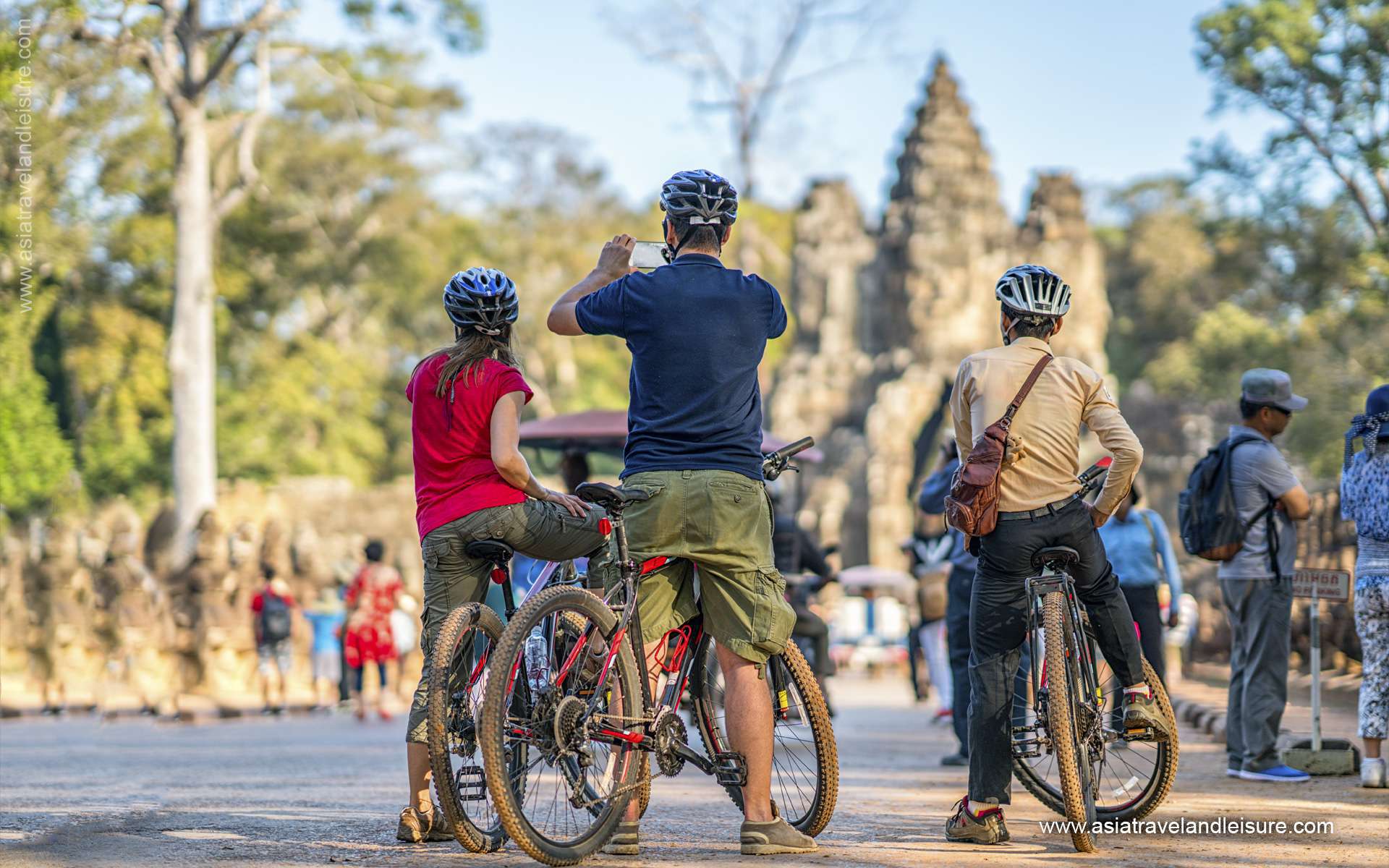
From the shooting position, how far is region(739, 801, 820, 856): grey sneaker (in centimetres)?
586

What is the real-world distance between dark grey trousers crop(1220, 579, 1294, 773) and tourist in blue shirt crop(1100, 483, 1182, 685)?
0.97m

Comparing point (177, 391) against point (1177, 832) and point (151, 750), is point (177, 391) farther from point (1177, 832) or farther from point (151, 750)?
point (1177, 832)

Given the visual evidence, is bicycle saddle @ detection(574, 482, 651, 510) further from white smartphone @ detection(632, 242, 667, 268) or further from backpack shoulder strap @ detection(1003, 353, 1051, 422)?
backpack shoulder strap @ detection(1003, 353, 1051, 422)

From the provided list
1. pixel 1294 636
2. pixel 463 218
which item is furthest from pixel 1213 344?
pixel 1294 636

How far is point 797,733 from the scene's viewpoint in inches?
244

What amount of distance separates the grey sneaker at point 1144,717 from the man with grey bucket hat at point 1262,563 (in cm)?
276

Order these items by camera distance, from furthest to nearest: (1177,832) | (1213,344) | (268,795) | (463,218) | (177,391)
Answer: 1. (463,218)
2. (1213,344)
3. (177,391)
4. (268,795)
5. (1177,832)

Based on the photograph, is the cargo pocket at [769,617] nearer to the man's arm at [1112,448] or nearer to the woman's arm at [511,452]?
the woman's arm at [511,452]

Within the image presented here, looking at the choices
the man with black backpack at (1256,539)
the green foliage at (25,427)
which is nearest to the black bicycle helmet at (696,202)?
the man with black backpack at (1256,539)

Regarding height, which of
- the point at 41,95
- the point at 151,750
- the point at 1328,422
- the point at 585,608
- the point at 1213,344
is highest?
the point at 41,95

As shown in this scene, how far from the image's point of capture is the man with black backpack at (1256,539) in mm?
9117

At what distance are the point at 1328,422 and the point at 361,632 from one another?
25161mm

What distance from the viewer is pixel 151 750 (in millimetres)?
12344

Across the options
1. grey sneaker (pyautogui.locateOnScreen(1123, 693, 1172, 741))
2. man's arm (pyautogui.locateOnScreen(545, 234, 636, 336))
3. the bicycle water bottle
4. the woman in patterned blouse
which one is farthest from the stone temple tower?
the bicycle water bottle
